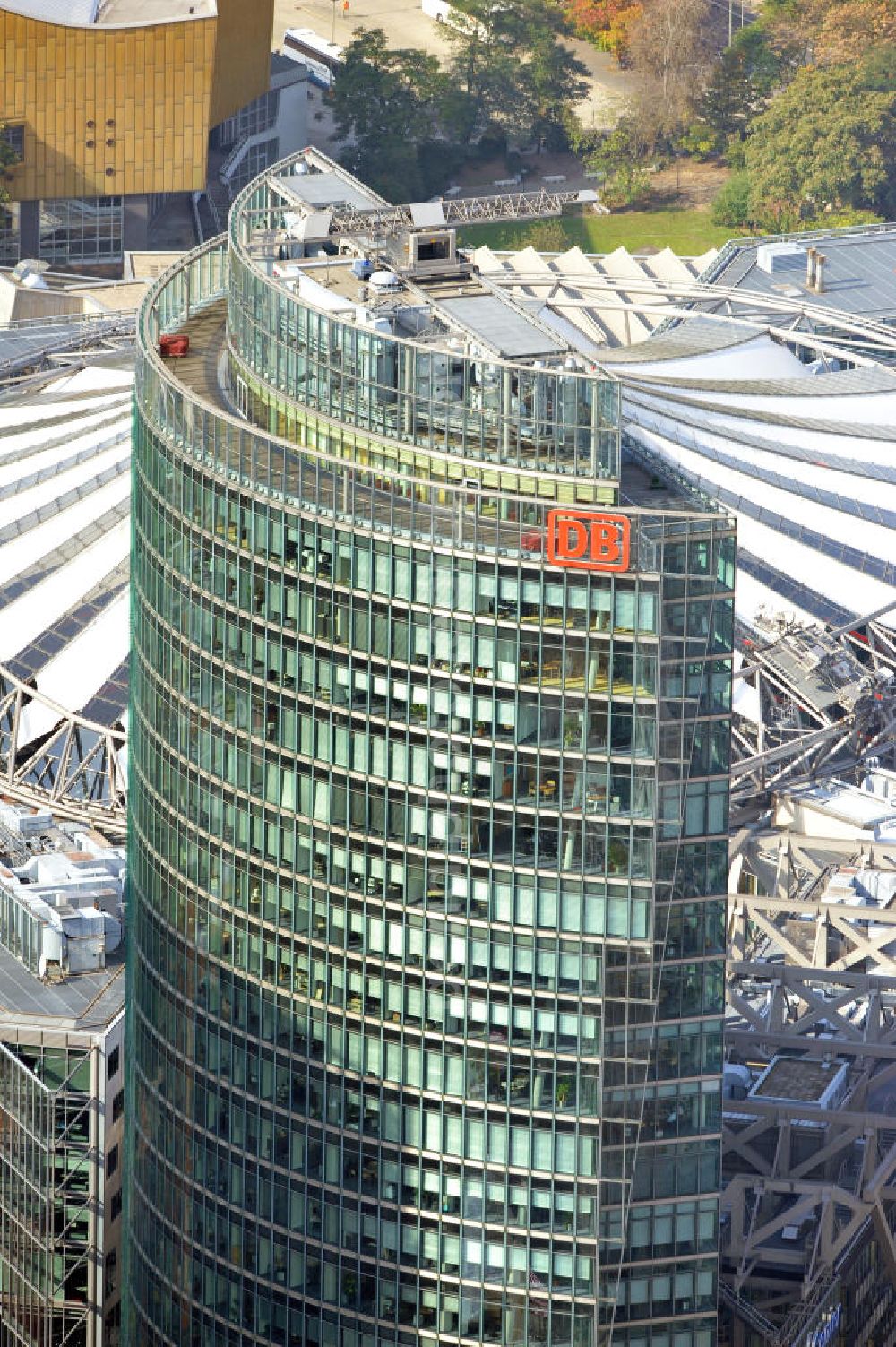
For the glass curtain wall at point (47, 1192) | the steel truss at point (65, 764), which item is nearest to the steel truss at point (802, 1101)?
the glass curtain wall at point (47, 1192)

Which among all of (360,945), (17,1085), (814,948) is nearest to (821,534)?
(814,948)

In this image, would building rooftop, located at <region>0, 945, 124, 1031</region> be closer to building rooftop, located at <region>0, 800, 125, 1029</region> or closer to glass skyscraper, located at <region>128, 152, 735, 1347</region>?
building rooftop, located at <region>0, 800, 125, 1029</region>

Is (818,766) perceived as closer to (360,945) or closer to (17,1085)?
(17,1085)

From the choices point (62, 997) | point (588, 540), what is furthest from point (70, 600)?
point (588, 540)

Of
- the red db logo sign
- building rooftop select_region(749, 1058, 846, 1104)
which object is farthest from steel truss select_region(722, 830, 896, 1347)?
the red db logo sign

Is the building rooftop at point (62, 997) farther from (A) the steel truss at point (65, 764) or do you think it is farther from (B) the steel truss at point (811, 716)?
(B) the steel truss at point (811, 716)

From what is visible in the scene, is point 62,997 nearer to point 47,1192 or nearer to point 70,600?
point 47,1192
